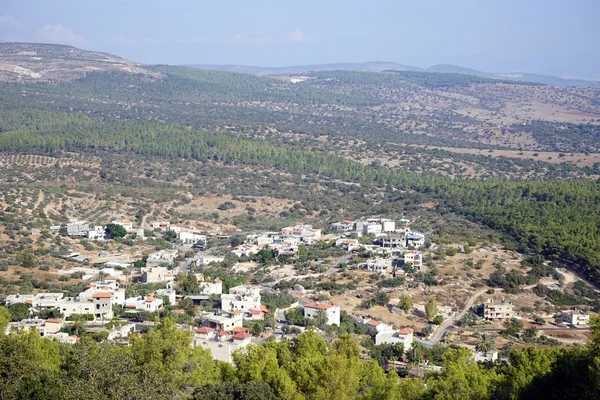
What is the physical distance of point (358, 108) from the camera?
15100 cm

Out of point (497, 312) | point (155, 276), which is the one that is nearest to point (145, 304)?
point (155, 276)

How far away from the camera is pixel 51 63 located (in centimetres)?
14512

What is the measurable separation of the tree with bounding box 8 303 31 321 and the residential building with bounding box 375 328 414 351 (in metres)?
14.4

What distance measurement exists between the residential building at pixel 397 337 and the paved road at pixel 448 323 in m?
1.02

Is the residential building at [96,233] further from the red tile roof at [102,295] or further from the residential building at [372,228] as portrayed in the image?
the residential building at [372,228]

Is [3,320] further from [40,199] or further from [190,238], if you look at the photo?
[40,199]

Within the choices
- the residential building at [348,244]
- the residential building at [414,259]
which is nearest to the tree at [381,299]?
the residential building at [414,259]

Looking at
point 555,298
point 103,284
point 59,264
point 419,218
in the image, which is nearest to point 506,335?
point 555,298

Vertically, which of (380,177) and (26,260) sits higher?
(26,260)

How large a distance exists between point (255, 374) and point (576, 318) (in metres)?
21.1

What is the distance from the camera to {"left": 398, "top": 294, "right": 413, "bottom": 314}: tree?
3878cm

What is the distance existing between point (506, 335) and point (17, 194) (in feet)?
125

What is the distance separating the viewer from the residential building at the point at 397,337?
33219 millimetres

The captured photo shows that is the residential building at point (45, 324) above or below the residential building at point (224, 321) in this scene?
above
